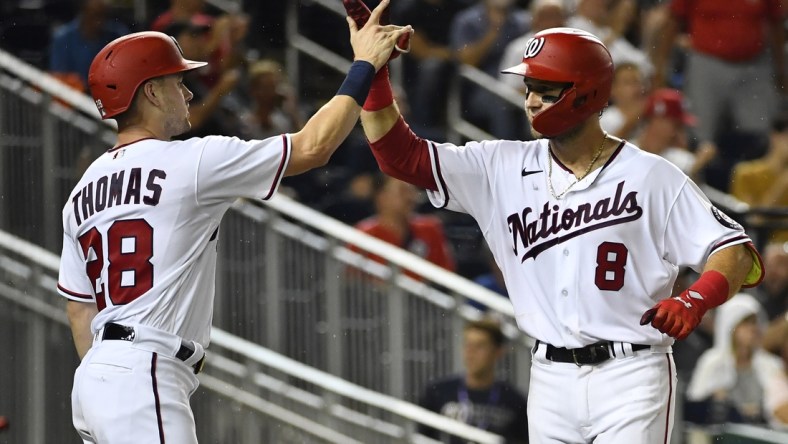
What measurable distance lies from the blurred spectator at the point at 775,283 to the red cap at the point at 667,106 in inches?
43.2

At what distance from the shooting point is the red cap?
9.17 m

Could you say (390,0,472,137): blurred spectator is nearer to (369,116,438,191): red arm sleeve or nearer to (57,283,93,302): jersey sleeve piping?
(369,116,438,191): red arm sleeve

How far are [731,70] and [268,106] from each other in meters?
3.08

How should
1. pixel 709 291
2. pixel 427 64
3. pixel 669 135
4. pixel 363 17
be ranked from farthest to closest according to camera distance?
1. pixel 427 64
2. pixel 669 135
3. pixel 363 17
4. pixel 709 291

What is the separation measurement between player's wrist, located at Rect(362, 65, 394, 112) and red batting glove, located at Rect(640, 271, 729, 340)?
43.3 inches

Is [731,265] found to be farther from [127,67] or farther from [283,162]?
[127,67]

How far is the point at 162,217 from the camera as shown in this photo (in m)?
4.29

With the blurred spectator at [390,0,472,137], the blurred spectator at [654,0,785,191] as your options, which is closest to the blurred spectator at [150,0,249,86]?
the blurred spectator at [390,0,472,137]

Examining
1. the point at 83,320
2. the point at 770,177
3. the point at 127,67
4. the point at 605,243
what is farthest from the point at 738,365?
the point at 127,67

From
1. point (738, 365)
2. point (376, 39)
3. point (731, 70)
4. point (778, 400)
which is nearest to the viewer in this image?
point (376, 39)

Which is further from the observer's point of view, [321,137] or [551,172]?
[551,172]

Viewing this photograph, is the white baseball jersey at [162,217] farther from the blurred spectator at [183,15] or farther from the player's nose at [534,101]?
the blurred spectator at [183,15]

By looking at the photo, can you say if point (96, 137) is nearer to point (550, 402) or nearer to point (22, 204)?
point (22, 204)

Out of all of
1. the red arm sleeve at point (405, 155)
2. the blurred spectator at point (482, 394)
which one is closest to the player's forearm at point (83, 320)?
the red arm sleeve at point (405, 155)
